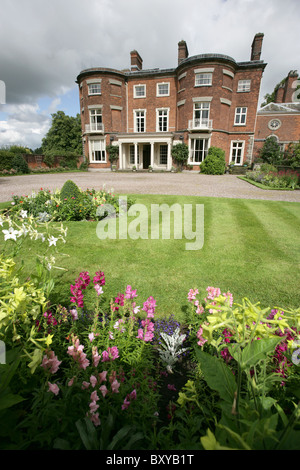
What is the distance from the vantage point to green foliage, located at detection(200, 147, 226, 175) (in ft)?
70.3

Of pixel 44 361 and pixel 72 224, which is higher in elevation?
pixel 44 361

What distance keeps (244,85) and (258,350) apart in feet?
94.2

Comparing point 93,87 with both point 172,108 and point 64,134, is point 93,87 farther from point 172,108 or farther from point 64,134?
point 64,134

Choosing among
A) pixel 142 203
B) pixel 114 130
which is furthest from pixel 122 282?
pixel 114 130

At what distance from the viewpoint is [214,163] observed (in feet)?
70.2

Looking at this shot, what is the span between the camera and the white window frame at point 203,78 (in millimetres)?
22036

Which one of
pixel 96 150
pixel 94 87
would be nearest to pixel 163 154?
pixel 96 150

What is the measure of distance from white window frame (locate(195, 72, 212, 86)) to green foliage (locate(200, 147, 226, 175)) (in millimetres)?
6126

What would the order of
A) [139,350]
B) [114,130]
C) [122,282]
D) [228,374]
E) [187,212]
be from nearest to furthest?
[228,374] → [139,350] → [122,282] → [187,212] → [114,130]

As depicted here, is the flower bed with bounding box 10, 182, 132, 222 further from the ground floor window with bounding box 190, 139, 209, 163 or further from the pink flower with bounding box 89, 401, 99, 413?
the ground floor window with bounding box 190, 139, 209, 163

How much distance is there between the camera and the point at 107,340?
212cm

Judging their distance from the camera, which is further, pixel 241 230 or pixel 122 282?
pixel 241 230
